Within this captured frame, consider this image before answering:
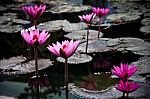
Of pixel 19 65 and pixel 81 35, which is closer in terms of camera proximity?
pixel 19 65

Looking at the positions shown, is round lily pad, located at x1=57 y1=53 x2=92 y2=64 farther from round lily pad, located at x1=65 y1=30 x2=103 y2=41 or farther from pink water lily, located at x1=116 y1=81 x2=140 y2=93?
pink water lily, located at x1=116 y1=81 x2=140 y2=93

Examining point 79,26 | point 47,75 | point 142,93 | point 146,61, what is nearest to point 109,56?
point 146,61

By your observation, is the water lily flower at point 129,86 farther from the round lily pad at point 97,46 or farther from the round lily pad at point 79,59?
the round lily pad at point 97,46

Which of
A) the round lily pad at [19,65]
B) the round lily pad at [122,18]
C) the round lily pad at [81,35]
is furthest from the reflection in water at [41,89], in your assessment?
the round lily pad at [122,18]

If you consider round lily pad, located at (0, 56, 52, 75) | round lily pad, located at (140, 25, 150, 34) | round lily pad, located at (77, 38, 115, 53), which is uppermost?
round lily pad, located at (140, 25, 150, 34)

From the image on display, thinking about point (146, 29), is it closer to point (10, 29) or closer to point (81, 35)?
point (81, 35)

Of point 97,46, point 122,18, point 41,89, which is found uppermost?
point 122,18

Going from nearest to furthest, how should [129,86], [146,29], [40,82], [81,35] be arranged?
[129,86], [40,82], [81,35], [146,29]

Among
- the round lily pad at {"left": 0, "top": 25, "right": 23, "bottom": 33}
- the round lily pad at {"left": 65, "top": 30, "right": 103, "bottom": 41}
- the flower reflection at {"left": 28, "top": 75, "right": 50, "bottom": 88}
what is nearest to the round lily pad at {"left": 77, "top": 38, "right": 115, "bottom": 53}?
the round lily pad at {"left": 65, "top": 30, "right": 103, "bottom": 41}

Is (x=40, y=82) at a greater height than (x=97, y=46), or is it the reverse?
(x=97, y=46)

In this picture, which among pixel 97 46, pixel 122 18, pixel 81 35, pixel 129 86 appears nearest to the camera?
pixel 129 86

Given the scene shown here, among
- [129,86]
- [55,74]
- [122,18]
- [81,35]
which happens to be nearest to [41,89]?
[55,74]

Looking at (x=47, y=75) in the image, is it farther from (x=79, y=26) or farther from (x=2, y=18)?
(x=2, y=18)
